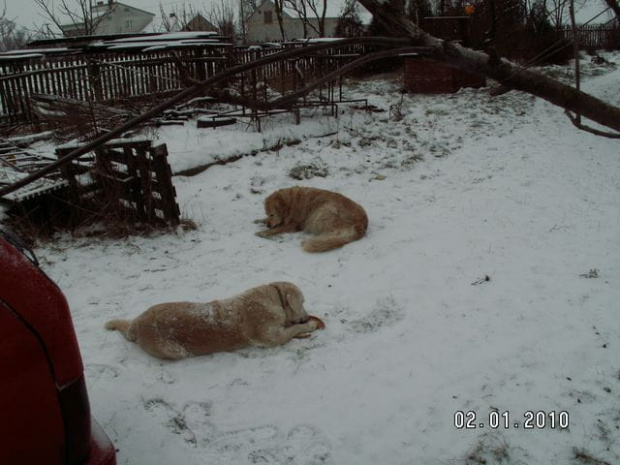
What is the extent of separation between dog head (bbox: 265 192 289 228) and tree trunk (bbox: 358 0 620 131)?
16.8ft

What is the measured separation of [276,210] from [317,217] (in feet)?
2.18

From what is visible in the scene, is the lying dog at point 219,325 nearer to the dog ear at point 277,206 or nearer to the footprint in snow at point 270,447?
the footprint in snow at point 270,447

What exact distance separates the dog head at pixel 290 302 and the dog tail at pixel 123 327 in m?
1.28

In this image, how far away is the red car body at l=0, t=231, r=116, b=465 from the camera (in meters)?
1.59

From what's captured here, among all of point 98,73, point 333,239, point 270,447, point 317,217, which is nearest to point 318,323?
point 270,447

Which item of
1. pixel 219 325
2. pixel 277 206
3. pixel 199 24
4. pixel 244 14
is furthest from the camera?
pixel 199 24

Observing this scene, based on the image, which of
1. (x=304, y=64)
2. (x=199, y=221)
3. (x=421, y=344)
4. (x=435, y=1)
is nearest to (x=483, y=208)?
(x=421, y=344)

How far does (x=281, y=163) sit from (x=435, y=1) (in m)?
22.4

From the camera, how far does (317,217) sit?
21.2 ft

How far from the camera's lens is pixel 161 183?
635 centimetres

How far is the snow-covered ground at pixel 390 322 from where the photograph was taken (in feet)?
10.3

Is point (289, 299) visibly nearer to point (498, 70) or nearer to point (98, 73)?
point (498, 70)

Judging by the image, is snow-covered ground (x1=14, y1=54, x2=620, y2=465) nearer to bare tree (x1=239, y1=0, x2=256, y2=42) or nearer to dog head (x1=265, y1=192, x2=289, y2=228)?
dog head (x1=265, y1=192, x2=289, y2=228)

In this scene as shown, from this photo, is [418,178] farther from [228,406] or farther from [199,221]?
[228,406]
